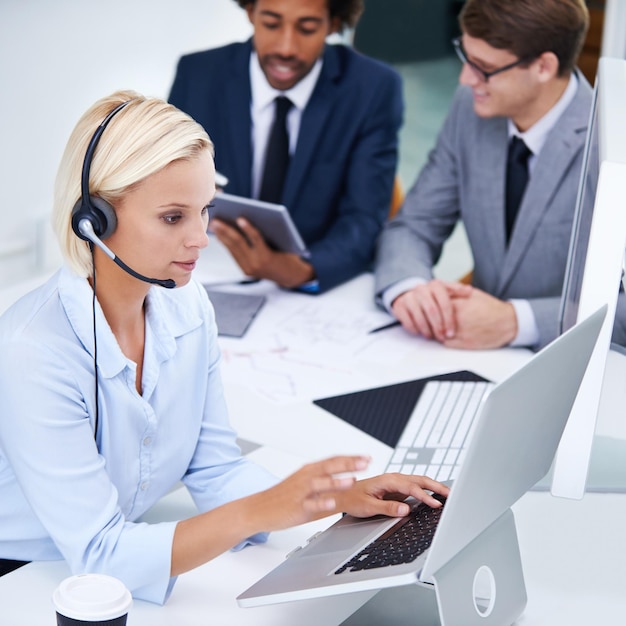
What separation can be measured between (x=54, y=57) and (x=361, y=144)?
1.09m

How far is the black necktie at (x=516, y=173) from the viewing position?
7.81ft

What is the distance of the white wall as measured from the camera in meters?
2.98

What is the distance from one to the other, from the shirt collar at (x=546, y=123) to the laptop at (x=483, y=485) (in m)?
1.24

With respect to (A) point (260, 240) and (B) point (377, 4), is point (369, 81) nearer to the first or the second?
(A) point (260, 240)

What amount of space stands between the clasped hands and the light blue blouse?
2.55 ft

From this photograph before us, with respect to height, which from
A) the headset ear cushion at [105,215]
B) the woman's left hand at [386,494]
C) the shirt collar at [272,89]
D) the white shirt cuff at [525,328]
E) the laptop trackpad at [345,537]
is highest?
the headset ear cushion at [105,215]

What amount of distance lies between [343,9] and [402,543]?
74.0 inches

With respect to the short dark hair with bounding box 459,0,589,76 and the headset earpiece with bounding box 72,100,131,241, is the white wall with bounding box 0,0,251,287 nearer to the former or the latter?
the short dark hair with bounding box 459,0,589,76

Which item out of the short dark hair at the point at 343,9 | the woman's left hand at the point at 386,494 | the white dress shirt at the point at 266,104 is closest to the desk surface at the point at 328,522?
the woman's left hand at the point at 386,494

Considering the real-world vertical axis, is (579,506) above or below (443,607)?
below

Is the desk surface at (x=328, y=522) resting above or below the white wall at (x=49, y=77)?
below

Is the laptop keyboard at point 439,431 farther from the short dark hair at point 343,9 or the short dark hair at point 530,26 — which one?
the short dark hair at point 343,9

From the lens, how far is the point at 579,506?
151cm

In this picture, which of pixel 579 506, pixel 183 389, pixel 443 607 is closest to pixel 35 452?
pixel 183 389
